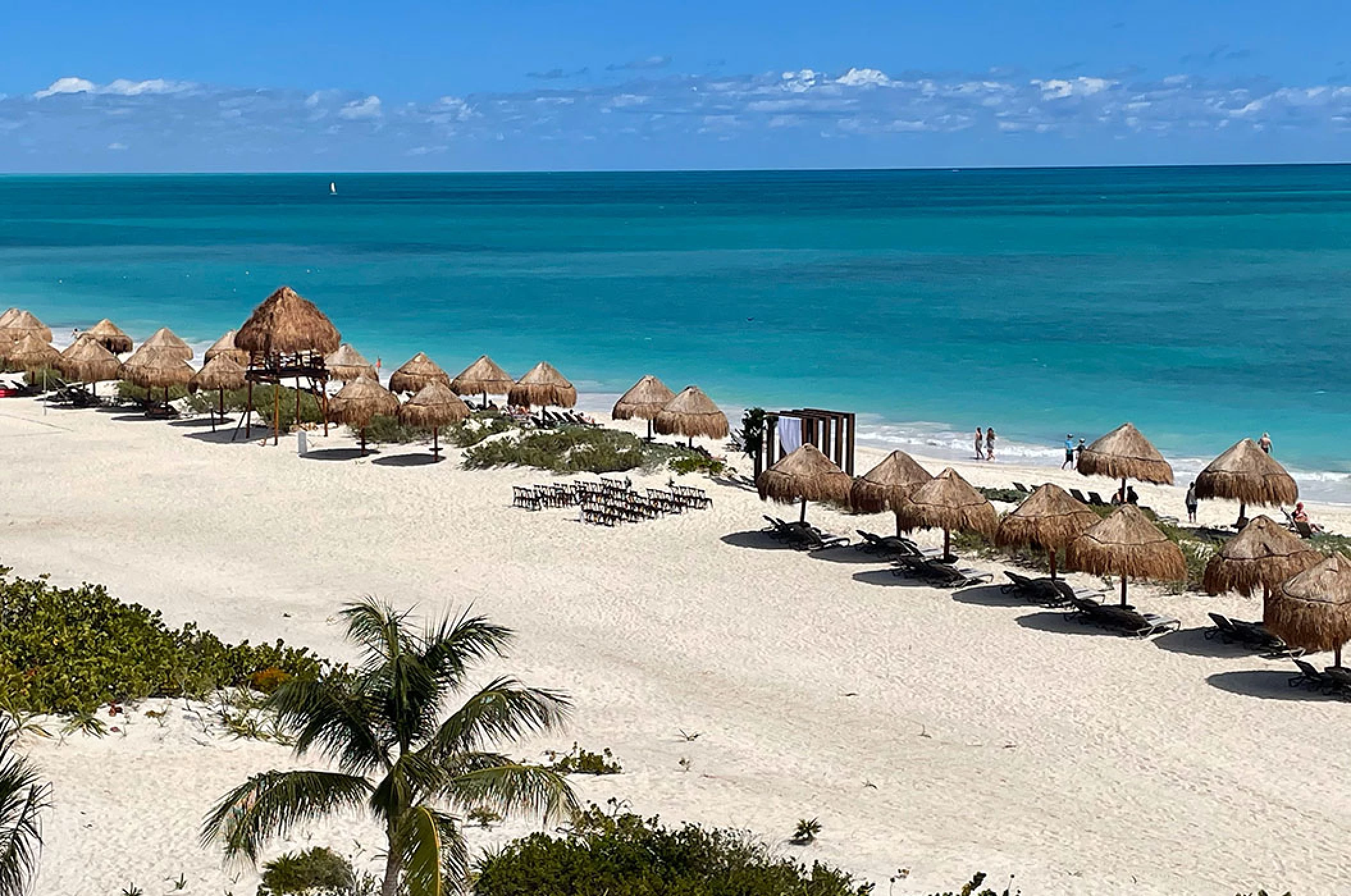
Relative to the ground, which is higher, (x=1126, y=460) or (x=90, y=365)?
(x=90, y=365)

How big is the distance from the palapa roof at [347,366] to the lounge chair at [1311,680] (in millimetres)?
20945

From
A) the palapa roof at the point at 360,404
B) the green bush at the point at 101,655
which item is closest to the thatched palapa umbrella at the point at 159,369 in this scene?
the palapa roof at the point at 360,404

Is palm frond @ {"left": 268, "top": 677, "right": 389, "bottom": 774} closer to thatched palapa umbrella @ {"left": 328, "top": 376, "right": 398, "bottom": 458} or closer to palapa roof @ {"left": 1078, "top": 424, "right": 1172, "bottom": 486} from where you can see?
palapa roof @ {"left": 1078, "top": 424, "right": 1172, "bottom": 486}

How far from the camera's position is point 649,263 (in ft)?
255

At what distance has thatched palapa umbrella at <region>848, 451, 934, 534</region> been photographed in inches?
745

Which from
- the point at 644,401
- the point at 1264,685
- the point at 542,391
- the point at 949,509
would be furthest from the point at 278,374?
the point at 1264,685

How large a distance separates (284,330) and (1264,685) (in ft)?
61.9

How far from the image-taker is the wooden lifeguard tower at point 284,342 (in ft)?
88.9

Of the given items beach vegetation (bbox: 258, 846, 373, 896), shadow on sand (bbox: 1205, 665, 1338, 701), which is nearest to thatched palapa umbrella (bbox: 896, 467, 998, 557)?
shadow on sand (bbox: 1205, 665, 1338, 701)

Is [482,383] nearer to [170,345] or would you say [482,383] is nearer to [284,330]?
[284,330]

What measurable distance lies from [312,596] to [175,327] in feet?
121

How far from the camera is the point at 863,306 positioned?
5541 cm

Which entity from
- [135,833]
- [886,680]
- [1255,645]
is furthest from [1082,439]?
[135,833]

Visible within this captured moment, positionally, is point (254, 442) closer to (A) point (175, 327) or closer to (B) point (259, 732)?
(B) point (259, 732)
